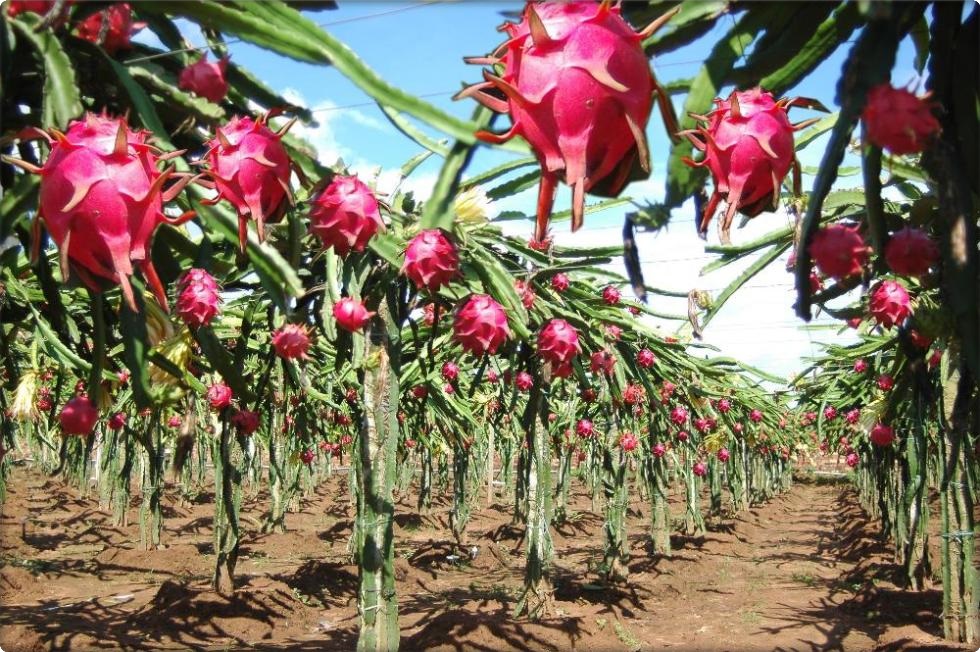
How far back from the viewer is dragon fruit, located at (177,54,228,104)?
91 cm

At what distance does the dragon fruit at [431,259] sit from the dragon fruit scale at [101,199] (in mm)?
626

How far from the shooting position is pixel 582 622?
14.5 ft

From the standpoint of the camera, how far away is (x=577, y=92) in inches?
23.8

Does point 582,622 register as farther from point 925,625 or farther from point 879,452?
point 879,452

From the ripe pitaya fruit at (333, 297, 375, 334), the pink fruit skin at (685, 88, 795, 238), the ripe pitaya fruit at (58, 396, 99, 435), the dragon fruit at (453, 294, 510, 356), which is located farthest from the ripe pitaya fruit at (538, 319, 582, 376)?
the pink fruit skin at (685, 88, 795, 238)

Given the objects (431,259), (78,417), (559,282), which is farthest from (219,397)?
(431,259)

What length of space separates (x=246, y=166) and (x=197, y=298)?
0.39 metres

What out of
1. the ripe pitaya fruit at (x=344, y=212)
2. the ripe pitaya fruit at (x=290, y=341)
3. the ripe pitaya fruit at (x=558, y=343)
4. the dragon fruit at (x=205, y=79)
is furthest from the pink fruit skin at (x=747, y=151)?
the ripe pitaya fruit at (x=558, y=343)

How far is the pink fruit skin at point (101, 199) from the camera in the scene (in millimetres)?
720

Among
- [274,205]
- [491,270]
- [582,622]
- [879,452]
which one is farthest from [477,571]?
[274,205]

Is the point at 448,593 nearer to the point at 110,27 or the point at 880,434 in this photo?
the point at 880,434

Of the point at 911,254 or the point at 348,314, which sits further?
the point at 348,314

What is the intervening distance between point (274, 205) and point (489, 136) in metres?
0.38

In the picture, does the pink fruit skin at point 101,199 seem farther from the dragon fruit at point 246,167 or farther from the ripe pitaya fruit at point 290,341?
the ripe pitaya fruit at point 290,341
